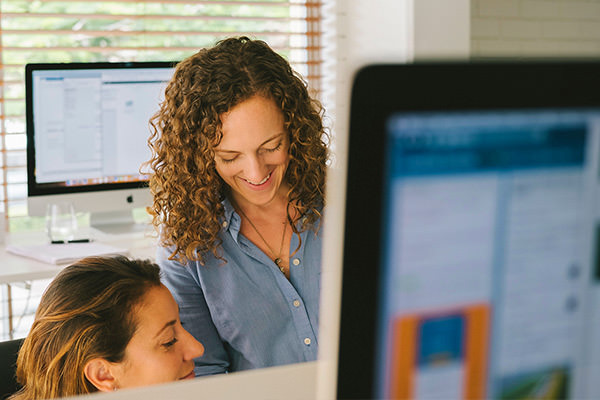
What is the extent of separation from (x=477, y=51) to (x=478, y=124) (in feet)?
7.79

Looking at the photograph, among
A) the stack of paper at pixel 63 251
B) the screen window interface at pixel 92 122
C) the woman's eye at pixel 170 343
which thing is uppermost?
the screen window interface at pixel 92 122

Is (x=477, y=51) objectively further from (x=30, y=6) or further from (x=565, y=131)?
(x=565, y=131)

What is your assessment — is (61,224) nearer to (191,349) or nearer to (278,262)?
(278,262)

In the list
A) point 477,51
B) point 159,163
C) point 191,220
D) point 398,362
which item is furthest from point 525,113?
point 477,51

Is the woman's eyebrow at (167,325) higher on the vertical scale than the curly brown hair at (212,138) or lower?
lower

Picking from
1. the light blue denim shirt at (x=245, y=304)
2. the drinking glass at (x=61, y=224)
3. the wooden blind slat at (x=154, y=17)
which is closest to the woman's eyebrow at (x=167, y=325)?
the light blue denim shirt at (x=245, y=304)

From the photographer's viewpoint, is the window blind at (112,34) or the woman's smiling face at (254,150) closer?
the woman's smiling face at (254,150)

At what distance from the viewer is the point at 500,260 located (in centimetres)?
37

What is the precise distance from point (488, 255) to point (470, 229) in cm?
2

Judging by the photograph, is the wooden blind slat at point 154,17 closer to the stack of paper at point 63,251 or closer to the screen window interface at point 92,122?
the screen window interface at point 92,122

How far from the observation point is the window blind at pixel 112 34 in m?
2.81

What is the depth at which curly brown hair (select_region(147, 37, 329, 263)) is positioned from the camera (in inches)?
53.1

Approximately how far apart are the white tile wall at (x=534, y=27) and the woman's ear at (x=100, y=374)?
1.95 meters

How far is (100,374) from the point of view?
1065mm
